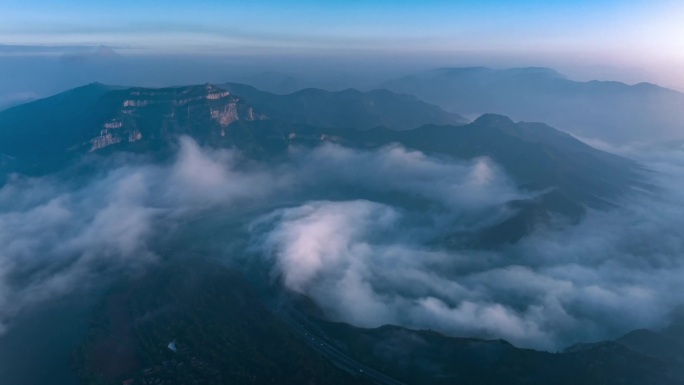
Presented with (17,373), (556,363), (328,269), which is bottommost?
(17,373)

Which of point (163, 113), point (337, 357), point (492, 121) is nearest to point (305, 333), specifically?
point (337, 357)

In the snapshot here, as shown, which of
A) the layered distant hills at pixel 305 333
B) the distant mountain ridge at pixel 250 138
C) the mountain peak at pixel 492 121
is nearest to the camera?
the layered distant hills at pixel 305 333

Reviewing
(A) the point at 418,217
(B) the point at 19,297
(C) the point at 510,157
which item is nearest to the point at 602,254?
(A) the point at 418,217

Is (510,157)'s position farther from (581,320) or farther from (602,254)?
(581,320)

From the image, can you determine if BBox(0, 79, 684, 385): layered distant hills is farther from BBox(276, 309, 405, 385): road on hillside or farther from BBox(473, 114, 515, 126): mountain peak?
BBox(473, 114, 515, 126): mountain peak

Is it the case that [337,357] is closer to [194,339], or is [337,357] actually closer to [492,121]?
[194,339]

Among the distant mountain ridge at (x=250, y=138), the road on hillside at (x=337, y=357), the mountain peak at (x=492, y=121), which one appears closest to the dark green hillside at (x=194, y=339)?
the road on hillside at (x=337, y=357)

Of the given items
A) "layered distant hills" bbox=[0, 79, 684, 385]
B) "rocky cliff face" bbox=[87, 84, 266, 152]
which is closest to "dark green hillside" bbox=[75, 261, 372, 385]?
"layered distant hills" bbox=[0, 79, 684, 385]

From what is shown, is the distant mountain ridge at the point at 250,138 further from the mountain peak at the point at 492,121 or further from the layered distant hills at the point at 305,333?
the layered distant hills at the point at 305,333
